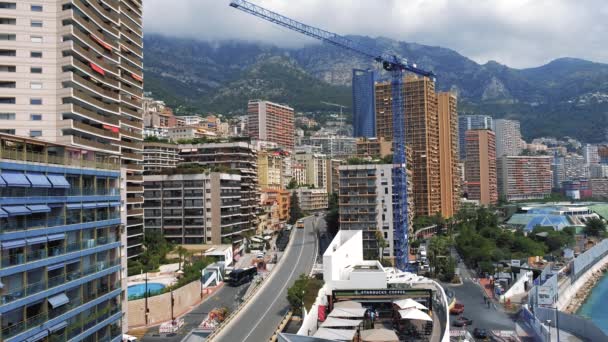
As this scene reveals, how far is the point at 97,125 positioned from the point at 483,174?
165 metres

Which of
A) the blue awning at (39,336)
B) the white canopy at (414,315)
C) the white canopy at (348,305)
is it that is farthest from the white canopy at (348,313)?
the blue awning at (39,336)

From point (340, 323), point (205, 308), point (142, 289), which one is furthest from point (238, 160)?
point (340, 323)

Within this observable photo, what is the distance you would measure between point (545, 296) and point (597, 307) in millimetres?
27004

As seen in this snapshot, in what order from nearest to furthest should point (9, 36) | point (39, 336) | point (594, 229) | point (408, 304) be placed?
point (39, 336)
point (408, 304)
point (9, 36)
point (594, 229)

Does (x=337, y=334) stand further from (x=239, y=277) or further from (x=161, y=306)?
(x=239, y=277)

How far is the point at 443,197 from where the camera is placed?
5217 inches

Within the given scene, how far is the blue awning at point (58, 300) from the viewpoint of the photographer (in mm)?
23922

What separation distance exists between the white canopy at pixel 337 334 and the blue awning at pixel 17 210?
762 inches

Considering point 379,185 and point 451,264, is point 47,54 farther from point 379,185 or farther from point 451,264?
point 451,264

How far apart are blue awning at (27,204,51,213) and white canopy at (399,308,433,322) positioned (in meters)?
25.0

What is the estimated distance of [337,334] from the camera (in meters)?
34.6

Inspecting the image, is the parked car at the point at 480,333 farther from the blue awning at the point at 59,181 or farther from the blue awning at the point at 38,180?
the blue awning at the point at 38,180

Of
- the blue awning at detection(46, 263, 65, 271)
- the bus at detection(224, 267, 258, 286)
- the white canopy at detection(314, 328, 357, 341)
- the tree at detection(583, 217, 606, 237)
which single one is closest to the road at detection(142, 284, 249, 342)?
the bus at detection(224, 267, 258, 286)

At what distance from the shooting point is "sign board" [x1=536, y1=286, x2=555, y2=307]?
54406 mm
